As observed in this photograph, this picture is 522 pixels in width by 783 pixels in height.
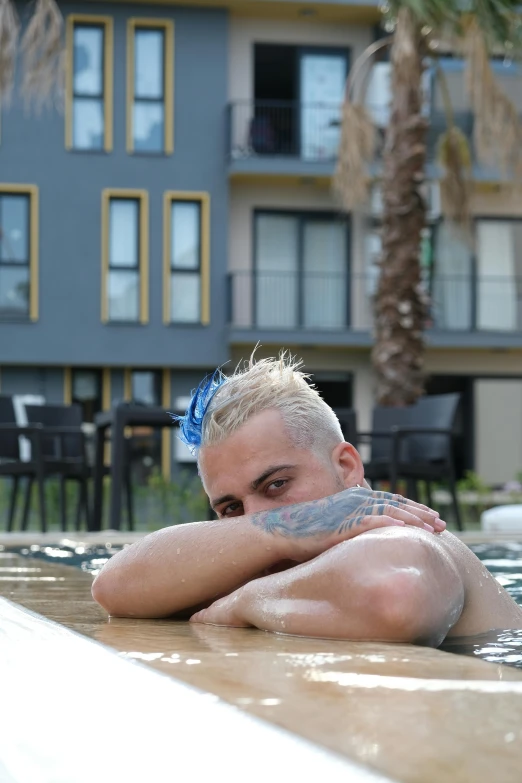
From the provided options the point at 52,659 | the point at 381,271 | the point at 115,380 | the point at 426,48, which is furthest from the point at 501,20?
the point at 52,659

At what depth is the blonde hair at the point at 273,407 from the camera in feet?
7.63

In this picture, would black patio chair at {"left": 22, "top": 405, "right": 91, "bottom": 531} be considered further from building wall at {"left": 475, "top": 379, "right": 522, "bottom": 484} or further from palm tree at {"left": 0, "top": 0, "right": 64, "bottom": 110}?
building wall at {"left": 475, "top": 379, "right": 522, "bottom": 484}

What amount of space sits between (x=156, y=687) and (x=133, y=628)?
98 cm

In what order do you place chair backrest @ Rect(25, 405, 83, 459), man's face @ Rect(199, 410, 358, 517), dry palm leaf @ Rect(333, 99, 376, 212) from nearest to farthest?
man's face @ Rect(199, 410, 358, 517) → chair backrest @ Rect(25, 405, 83, 459) → dry palm leaf @ Rect(333, 99, 376, 212)

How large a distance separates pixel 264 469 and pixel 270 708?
1232 millimetres

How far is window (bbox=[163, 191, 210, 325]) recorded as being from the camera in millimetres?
20734

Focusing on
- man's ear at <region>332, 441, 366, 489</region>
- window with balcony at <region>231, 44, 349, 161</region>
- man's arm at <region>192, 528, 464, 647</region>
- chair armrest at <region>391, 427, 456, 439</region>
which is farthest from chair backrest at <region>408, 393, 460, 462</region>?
window with balcony at <region>231, 44, 349, 161</region>

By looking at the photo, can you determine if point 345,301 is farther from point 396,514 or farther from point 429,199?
point 396,514

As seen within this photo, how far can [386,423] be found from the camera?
9586 millimetres

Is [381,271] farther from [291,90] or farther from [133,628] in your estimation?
[133,628]

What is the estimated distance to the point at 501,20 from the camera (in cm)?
1217

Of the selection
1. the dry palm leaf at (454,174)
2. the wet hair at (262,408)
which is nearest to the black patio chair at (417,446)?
the wet hair at (262,408)

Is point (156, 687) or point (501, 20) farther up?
point (501, 20)

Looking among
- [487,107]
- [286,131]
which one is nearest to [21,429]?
[487,107]
